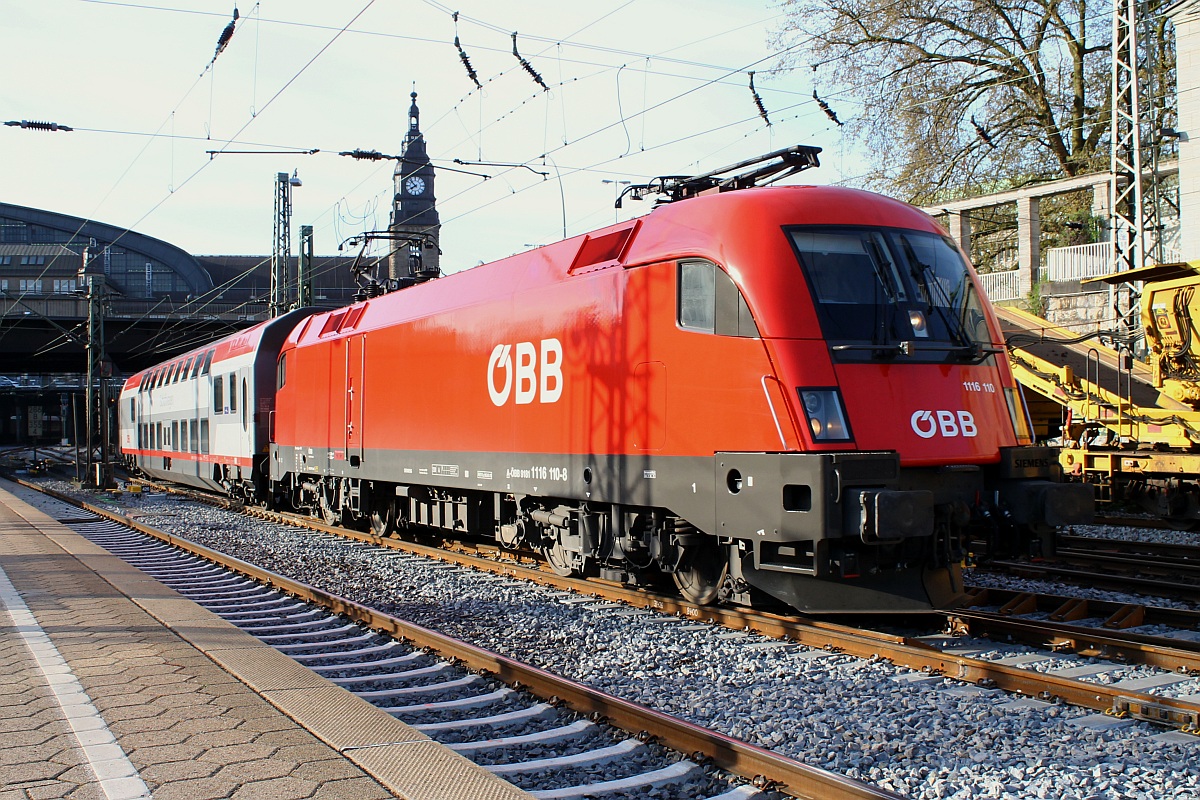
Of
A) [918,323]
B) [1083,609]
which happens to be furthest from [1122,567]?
[918,323]

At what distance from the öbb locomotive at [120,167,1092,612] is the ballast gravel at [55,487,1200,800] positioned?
2.42 ft

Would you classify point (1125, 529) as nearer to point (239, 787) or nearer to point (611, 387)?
point (611, 387)

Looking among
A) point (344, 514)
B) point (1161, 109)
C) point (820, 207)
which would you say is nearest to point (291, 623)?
point (820, 207)

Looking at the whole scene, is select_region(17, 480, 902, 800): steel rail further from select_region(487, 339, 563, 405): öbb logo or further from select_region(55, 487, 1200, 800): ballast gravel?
select_region(487, 339, 563, 405): öbb logo

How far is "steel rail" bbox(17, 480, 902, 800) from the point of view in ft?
14.3

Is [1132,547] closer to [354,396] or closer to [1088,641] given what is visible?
[1088,641]

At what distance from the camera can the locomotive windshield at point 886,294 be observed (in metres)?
7.53

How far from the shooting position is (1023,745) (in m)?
5.10

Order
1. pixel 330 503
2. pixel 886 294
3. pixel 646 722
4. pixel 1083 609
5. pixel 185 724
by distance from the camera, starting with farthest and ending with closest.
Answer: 1. pixel 330 503
2. pixel 1083 609
3. pixel 886 294
4. pixel 646 722
5. pixel 185 724

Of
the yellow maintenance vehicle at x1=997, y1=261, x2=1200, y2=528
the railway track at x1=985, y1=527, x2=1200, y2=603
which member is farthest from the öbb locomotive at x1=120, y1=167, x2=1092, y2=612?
the yellow maintenance vehicle at x1=997, y1=261, x2=1200, y2=528

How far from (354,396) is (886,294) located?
9.06 meters

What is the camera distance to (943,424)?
7.61m

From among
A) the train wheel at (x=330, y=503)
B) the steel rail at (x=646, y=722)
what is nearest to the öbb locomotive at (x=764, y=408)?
the steel rail at (x=646, y=722)

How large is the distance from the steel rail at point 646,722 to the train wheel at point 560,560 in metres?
2.29
